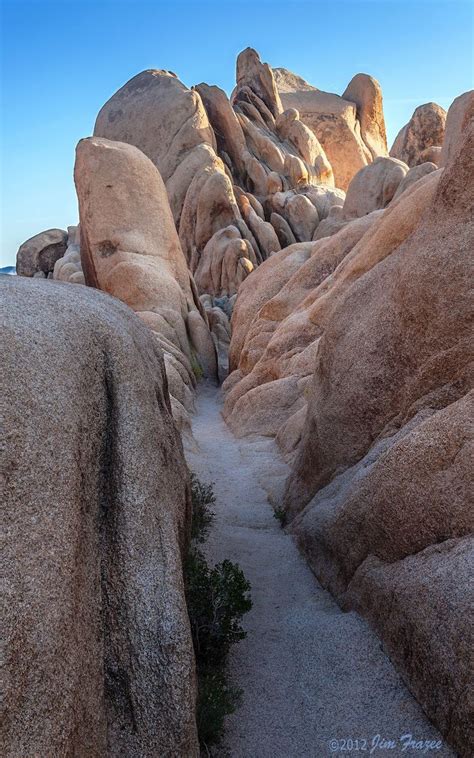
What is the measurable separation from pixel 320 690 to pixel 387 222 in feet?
25.1

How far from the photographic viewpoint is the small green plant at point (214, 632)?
5.07 metres

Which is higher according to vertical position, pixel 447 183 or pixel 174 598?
pixel 447 183

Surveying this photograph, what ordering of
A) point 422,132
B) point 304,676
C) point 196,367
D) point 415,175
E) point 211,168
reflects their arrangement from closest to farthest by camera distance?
point 304,676, point 196,367, point 415,175, point 211,168, point 422,132

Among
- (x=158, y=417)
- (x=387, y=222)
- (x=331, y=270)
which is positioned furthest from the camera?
(x=331, y=270)

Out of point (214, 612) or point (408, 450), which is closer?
point (408, 450)

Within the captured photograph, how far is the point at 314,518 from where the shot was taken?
26.9 feet

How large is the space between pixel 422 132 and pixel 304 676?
48537 millimetres

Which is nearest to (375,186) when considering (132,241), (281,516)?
(132,241)

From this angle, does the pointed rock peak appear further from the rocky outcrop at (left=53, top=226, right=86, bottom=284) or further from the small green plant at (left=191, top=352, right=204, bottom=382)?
the small green plant at (left=191, top=352, right=204, bottom=382)

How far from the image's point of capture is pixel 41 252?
1547 inches

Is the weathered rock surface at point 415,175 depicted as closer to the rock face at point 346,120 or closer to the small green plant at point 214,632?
the small green plant at point 214,632

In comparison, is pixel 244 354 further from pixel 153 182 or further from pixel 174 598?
pixel 174 598

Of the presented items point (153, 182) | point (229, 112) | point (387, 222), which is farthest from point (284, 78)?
point (387, 222)

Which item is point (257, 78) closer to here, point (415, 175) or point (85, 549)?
point (415, 175)
